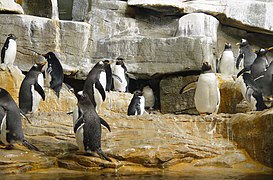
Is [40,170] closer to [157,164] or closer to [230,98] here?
[157,164]

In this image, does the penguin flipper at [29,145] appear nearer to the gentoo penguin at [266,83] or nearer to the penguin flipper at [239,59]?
the gentoo penguin at [266,83]

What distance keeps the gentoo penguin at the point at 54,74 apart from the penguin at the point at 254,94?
Answer: 3.68 metres

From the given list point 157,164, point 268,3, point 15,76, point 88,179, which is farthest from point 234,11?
point 88,179

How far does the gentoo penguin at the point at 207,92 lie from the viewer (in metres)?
9.80

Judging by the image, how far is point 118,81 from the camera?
13.0 metres

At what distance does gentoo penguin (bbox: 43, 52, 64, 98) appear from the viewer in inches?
435

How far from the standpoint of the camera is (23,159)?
6.81 meters

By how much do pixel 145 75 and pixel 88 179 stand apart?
24.6 ft

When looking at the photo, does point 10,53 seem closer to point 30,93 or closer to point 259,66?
point 30,93

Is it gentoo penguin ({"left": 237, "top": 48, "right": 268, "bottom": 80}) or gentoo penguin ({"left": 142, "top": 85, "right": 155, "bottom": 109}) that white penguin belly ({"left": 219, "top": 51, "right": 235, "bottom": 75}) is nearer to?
gentoo penguin ({"left": 237, "top": 48, "right": 268, "bottom": 80})

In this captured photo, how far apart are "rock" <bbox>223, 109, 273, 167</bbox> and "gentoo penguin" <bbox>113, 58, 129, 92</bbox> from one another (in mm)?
5134

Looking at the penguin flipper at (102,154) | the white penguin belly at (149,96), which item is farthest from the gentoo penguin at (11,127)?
the white penguin belly at (149,96)

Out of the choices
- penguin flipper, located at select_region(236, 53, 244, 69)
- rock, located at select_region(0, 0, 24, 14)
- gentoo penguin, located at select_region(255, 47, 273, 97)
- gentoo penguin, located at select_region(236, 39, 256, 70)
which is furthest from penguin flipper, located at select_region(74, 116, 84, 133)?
penguin flipper, located at select_region(236, 53, 244, 69)

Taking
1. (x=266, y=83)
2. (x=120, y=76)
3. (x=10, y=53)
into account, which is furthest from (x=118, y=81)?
(x=266, y=83)
